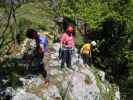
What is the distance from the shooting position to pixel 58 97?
17.8 meters

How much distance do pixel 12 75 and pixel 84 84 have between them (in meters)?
3.53

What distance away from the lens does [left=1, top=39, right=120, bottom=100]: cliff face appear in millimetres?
17312

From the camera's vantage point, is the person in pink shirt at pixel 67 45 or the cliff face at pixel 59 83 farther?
the person in pink shirt at pixel 67 45

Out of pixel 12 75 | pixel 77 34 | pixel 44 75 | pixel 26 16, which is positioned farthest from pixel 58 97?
pixel 77 34

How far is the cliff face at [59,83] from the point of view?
17.3 m

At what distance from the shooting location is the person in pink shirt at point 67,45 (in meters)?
18.1

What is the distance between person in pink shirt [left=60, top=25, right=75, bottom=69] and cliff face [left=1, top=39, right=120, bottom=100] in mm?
570

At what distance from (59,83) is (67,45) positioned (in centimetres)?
179

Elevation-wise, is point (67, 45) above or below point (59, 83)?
above

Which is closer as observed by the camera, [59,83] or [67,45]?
[67,45]

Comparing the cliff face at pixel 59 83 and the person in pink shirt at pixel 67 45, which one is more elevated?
the person in pink shirt at pixel 67 45

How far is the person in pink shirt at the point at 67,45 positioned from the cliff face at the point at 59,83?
57 centimetres

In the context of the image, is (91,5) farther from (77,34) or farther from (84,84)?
(84,84)

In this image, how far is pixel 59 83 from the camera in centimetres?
1850
